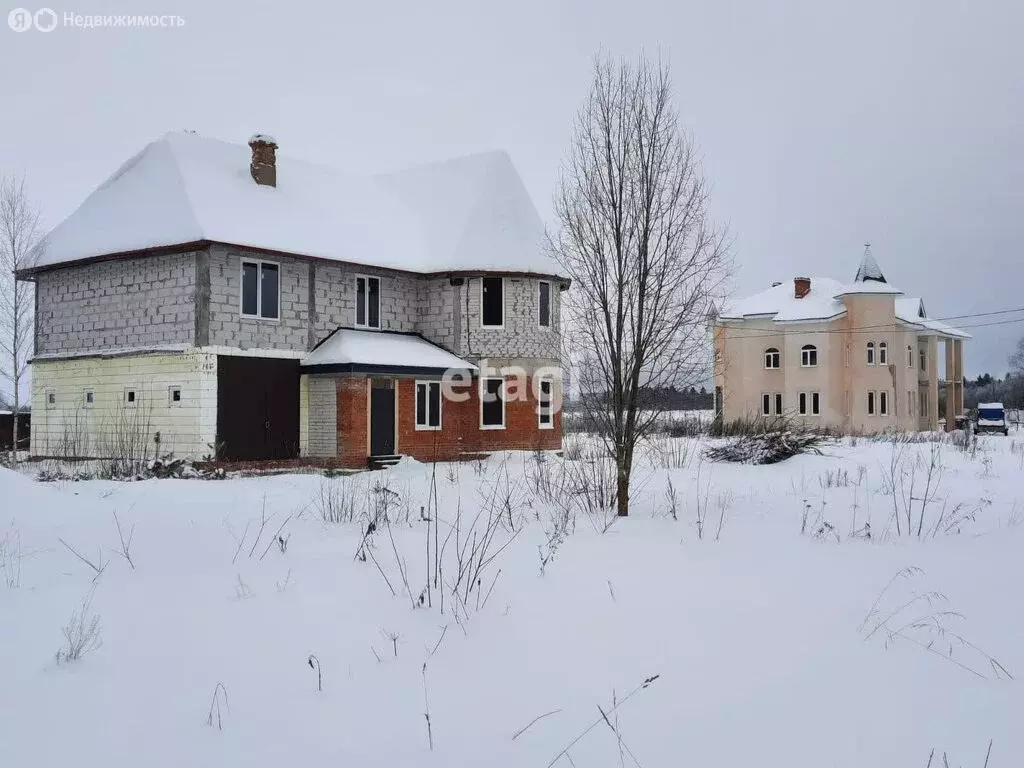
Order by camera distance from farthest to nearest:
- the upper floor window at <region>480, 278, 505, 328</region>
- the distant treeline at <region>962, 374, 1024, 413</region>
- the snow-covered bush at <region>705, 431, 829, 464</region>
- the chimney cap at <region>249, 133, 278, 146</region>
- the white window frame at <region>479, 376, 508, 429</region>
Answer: the distant treeline at <region>962, 374, 1024, 413</region>, the upper floor window at <region>480, 278, 505, 328</region>, the white window frame at <region>479, 376, 508, 429</region>, the chimney cap at <region>249, 133, 278, 146</region>, the snow-covered bush at <region>705, 431, 829, 464</region>

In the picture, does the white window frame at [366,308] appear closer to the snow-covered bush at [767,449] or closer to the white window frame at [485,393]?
the white window frame at [485,393]

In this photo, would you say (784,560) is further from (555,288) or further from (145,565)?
(555,288)

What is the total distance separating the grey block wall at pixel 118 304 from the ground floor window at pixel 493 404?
7625 mm

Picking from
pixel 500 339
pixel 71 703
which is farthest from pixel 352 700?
pixel 500 339

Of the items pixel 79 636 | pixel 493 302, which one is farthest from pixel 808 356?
pixel 79 636

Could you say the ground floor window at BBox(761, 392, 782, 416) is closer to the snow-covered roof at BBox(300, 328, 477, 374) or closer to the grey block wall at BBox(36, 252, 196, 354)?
the snow-covered roof at BBox(300, 328, 477, 374)

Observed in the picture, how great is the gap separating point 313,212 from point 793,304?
24.3 m

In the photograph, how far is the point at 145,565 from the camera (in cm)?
576

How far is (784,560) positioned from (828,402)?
30693mm

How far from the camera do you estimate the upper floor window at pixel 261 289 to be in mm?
17469

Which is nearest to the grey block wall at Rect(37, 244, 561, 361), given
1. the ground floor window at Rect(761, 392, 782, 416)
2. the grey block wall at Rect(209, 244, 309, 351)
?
the grey block wall at Rect(209, 244, 309, 351)

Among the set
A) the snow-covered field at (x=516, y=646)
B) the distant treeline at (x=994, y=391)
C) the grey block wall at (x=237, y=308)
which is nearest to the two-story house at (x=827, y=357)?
the grey block wall at (x=237, y=308)

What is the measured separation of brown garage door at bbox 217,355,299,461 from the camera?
1681cm

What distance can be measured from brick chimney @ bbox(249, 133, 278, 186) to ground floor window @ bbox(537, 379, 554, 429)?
8883 mm
